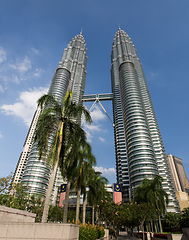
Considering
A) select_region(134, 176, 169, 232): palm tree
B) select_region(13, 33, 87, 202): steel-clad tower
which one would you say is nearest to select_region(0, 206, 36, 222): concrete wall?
select_region(134, 176, 169, 232): palm tree

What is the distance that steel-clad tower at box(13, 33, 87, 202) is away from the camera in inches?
4269

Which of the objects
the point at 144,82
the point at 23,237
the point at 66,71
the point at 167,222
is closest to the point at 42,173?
the point at 167,222

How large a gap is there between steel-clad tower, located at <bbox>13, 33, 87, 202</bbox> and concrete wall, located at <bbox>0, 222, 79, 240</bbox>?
157 ft

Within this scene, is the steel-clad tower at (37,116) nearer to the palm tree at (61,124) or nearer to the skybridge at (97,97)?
the skybridge at (97,97)

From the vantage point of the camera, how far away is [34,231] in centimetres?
793

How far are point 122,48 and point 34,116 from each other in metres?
129

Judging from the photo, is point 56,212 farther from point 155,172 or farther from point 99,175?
point 155,172

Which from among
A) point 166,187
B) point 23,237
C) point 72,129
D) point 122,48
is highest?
point 122,48

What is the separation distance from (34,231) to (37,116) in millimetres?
177555

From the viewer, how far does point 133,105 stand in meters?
126

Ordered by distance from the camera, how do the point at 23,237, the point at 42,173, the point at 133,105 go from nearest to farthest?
1. the point at 23,237
2. the point at 42,173
3. the point at 133,105

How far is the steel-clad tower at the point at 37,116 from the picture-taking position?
4269 inches

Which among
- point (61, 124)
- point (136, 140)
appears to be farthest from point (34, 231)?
point (136, 140)

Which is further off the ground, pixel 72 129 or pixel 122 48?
pixel 122 48
